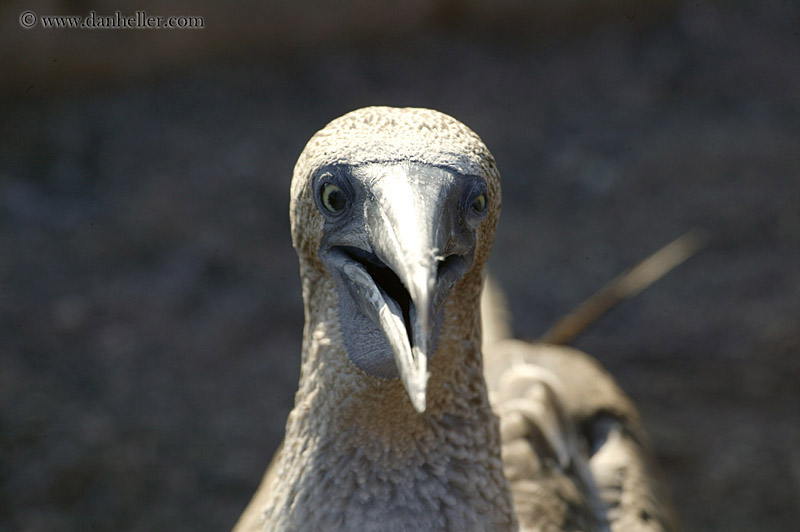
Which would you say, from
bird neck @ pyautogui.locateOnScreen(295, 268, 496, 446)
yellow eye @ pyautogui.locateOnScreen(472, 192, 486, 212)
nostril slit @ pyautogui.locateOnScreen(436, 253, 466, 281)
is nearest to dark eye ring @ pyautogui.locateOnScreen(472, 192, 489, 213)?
yellow eye @ pyautogui.locateOnScreen(472, 192, 486, 212)

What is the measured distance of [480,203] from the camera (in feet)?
5.75

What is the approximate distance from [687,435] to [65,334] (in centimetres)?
327

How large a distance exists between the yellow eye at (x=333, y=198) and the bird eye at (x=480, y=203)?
0.26 metres

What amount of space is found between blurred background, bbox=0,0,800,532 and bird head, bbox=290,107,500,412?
252 centimetres

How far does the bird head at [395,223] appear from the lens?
1.55 m

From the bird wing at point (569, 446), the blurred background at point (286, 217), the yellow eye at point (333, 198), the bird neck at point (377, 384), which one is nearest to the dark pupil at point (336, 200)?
the yellow eye at point (333, 198)

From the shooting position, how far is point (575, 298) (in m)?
5.14

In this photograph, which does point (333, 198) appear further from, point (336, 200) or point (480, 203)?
point (480, 203)

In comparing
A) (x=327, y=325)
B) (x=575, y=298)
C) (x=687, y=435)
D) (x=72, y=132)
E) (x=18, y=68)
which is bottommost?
(x=327, y=325)

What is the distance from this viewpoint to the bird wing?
8.33 feet

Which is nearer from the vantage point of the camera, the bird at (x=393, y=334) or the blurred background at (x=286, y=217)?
the bird at (x=393, y=334)

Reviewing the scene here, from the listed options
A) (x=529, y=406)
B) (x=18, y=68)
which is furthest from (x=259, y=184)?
(x=529, y=406)

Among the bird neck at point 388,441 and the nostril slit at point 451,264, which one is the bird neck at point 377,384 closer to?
the bird neck at point 388,441

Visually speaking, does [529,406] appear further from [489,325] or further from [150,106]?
[150,106]
